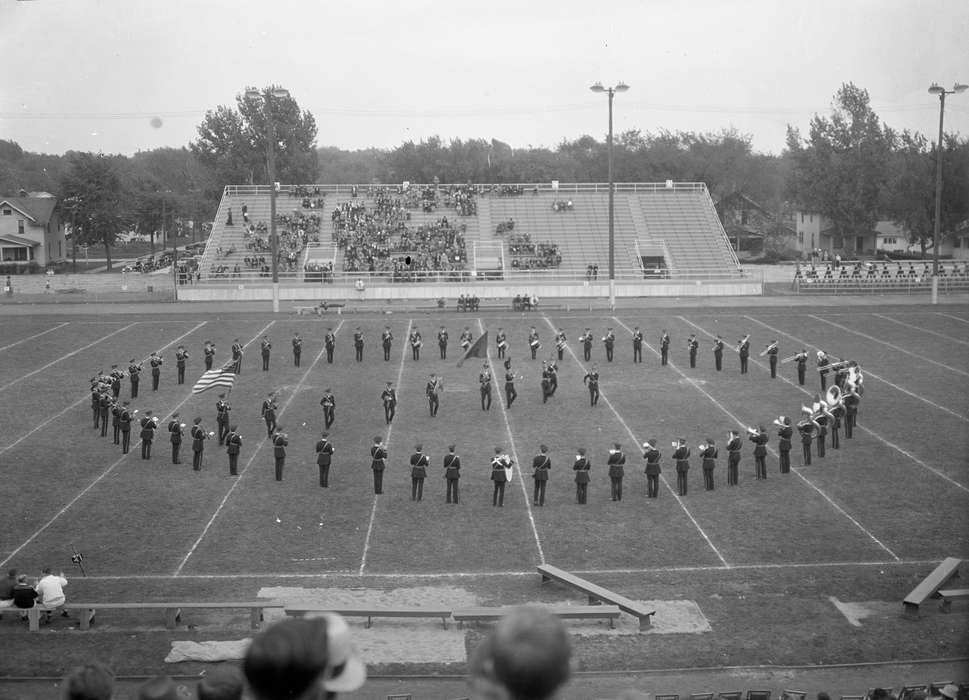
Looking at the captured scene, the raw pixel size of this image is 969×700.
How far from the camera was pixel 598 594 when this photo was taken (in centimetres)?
1173

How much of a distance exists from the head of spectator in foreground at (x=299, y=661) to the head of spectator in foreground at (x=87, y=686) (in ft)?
3.51

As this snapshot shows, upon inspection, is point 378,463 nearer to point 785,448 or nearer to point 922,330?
point 785,448

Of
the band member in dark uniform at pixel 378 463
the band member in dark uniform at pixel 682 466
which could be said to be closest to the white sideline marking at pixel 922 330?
the band member in dark uniform at pixel 682 466

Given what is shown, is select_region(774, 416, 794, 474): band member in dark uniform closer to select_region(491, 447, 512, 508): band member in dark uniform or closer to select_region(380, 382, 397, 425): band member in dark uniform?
select_region(491, 447, 512, 508): band member in dark uniform

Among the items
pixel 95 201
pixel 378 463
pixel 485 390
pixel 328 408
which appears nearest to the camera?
pixel 378 463

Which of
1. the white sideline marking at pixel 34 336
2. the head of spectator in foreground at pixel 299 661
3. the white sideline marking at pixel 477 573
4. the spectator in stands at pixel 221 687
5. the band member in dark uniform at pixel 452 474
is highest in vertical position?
the head of spectator in foreground at pixel 299 661

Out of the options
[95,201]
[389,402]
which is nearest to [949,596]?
[389,402]

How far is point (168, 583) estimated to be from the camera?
12.9 m

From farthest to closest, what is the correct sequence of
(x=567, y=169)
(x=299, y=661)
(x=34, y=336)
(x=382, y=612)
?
(x=567, y=169) → (x=34, y=336) → (x=382, y=612) → (x=299, y=661)

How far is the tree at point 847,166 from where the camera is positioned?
6969cm

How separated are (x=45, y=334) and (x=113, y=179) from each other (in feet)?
101

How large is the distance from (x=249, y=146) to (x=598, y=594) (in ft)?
225

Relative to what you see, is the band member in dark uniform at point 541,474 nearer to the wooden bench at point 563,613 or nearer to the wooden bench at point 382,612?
the wooden bench at point 563,613

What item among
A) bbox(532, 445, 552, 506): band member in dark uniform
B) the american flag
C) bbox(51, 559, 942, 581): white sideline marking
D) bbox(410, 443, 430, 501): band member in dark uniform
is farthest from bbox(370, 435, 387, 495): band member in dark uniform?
the american flag
